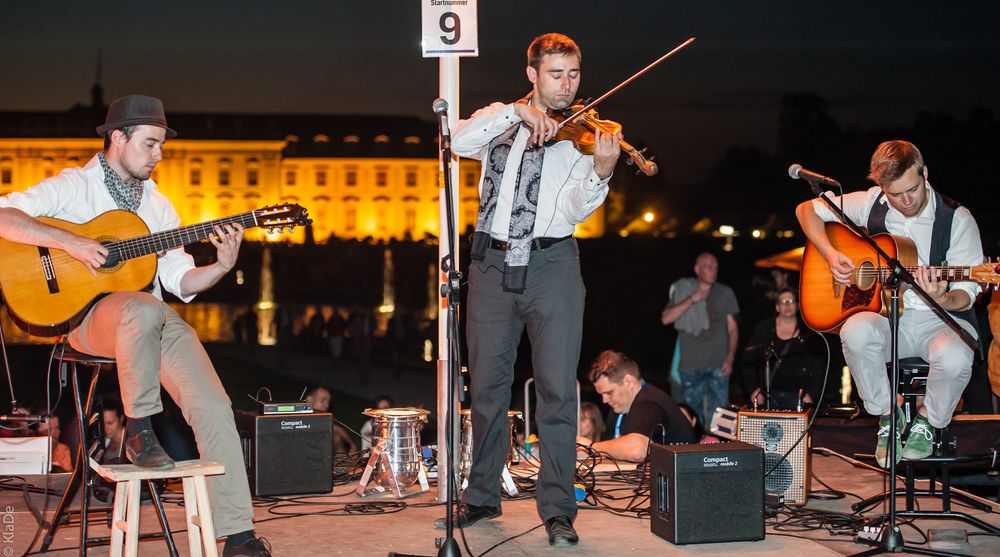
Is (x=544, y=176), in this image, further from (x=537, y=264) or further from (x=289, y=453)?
(x=289, y=453)

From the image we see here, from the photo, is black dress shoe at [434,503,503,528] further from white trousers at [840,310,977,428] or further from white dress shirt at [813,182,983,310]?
white dress shirt at [813,182,983,310]

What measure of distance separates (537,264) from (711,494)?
Answer: 4.06ft

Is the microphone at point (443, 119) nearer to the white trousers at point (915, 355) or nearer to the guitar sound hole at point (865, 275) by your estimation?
the white trousers at point (915, 355)

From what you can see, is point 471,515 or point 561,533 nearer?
point 561,533

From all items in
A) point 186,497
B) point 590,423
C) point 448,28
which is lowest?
point 590,423

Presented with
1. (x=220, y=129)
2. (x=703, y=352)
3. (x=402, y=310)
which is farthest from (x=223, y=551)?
(x=220, y=129)

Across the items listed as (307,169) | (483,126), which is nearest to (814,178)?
(483,126)

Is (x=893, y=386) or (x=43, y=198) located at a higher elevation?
(x=43, y=198)

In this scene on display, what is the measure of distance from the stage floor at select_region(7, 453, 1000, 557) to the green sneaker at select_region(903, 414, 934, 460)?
0.34m

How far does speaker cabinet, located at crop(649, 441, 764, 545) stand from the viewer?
4504 mm

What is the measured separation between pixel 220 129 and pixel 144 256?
83.3 metres

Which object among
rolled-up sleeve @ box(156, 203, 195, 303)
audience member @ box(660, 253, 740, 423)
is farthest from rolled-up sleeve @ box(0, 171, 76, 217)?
audience member @ box(660, 253, 740, 423)

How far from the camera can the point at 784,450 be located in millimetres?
5555

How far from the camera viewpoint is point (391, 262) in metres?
65.6
